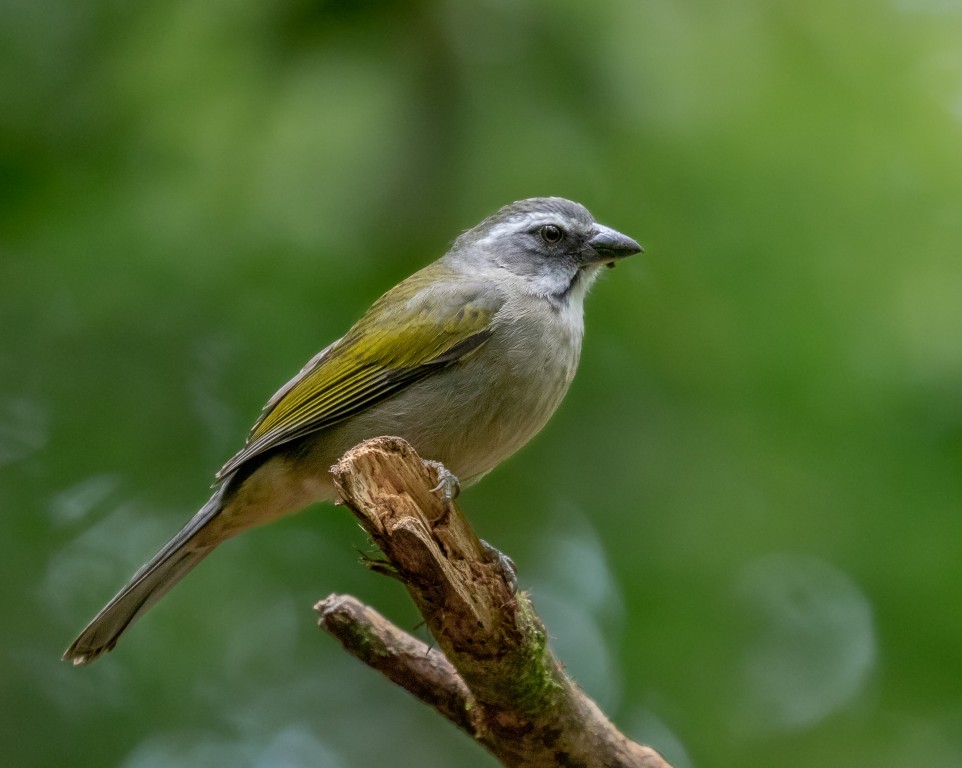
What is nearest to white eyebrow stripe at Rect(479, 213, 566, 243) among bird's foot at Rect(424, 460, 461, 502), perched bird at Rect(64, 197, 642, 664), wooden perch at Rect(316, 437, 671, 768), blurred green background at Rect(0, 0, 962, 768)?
blurred green background at Rect(0, 0, 962, 768)

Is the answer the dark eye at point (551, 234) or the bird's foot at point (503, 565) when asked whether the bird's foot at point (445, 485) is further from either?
the dark eye at point (551, 234)

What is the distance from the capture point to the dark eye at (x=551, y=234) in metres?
5.46

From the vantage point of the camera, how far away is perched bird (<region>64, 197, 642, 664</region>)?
4746 millimetres

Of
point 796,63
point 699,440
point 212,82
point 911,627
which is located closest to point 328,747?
point 699,440

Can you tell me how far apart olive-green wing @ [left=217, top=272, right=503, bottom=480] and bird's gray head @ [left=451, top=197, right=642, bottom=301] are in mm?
386

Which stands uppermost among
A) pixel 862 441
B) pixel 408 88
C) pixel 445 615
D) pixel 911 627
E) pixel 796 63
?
pixel 796 63

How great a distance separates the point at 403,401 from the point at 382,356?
0.23 metres

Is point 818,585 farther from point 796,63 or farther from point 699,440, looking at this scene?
point 796,63

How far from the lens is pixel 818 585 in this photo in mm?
5781

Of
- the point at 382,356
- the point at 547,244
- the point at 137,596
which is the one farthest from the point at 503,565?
the point at 547,244

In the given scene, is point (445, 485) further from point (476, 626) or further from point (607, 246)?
point (607, 246)

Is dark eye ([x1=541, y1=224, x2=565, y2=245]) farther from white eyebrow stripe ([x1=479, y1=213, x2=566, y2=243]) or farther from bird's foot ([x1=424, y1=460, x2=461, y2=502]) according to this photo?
bird's foot ([x1=424, y1=460, x2=461, y2=502])

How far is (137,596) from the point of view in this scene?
4.85 m

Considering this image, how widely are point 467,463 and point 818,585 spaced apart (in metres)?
2.07
